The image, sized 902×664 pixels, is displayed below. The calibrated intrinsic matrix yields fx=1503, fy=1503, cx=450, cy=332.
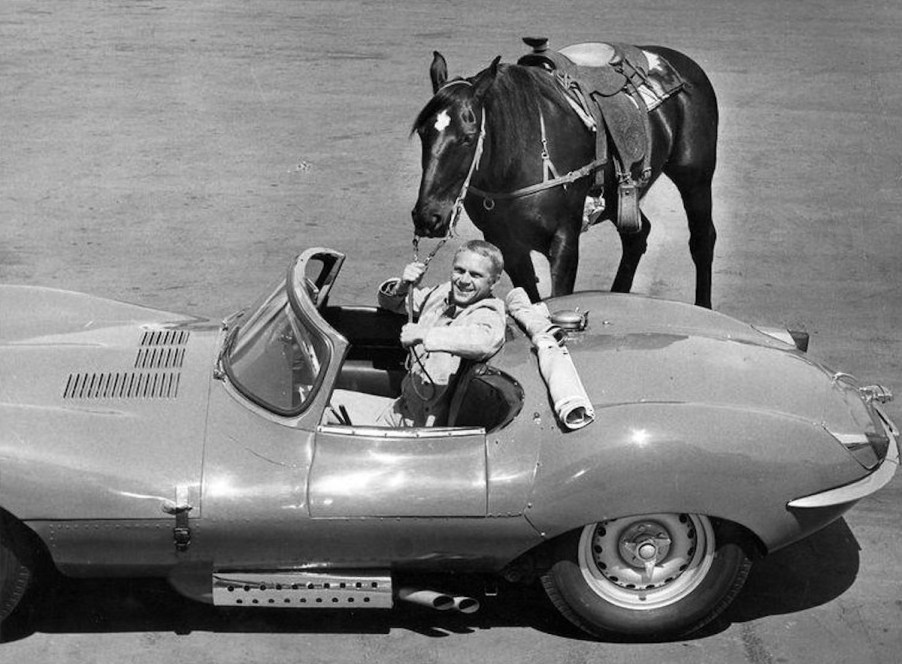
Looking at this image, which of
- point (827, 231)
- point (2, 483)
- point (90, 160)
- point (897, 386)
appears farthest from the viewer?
point (90, 160)

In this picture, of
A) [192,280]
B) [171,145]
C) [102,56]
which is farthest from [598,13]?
[192,280]

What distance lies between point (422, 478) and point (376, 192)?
6.75 m

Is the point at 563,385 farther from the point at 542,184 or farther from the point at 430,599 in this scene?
the point at 542,184

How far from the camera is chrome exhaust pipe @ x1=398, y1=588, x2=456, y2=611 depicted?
6102 mm

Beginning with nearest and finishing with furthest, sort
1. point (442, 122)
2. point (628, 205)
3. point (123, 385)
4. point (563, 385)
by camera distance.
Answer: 1. point (563, 385)
2. point (123, 385)
3. point (442, 122)
4. point (628, 205)

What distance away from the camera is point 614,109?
29.5 feet

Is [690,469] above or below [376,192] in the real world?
above

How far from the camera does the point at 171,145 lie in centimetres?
1362

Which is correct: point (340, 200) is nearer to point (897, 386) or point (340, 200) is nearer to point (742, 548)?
point (897, 386)

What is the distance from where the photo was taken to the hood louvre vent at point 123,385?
20.9 feet

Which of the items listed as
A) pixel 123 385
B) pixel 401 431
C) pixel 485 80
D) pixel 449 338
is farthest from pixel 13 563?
pixel 485 80

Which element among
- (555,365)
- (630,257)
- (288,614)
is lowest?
(630,257)

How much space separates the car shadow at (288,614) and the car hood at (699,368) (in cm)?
92

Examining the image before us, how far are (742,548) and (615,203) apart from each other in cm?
351
